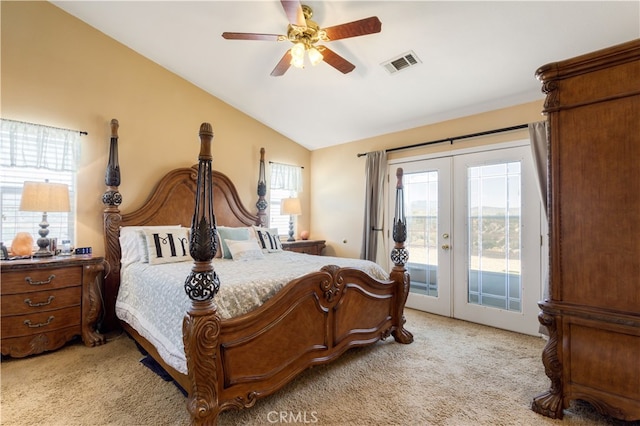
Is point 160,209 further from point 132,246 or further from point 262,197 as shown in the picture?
point 262,197

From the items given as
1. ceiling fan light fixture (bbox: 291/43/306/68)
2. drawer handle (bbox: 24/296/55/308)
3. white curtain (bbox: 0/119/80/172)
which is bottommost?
drawer handle (bbox: 24/296/55/308)

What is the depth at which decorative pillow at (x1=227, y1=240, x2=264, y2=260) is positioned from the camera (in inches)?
128

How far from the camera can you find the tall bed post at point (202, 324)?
5.29 ft

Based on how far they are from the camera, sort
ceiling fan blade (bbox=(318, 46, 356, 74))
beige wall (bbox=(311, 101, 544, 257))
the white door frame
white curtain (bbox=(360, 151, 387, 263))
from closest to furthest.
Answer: ceiling fan blade (bbox=(318, 46, 356, 74)) → the white door frame → beige wall (bbox=(311, 101, 544, 257)) → white curtain (bbox=(360, 151, 387, 263))

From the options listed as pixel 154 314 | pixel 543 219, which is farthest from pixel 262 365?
pixel 543 219

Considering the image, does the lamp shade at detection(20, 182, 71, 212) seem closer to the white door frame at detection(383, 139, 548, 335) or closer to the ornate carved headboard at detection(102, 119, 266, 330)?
the ornate carved headboard at detection(102, 119, 266, 330)

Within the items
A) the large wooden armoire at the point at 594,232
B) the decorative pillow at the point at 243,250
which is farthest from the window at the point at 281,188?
the large wooden armoire at the point at 594,232

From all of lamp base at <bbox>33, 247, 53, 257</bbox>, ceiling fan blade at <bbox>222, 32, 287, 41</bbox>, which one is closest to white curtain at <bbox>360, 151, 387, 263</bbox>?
ceiling fan blade at <bbox>222, 32, 287, 41</bbox>

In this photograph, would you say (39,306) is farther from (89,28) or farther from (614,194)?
(614,194)

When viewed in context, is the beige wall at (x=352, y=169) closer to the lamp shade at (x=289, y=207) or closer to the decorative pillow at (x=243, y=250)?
the lamp shade at (x=289, y=207)

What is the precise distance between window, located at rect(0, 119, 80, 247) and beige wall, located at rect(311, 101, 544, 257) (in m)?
3.42

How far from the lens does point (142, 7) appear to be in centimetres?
288

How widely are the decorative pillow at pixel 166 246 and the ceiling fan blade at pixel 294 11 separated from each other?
2313 millimetres

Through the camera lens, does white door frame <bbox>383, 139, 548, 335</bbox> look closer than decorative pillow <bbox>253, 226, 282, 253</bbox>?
Yes
